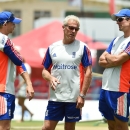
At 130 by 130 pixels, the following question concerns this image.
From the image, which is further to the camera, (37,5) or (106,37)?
(37,5)

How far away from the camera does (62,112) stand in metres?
10.6

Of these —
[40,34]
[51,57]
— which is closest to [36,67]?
[40,34]

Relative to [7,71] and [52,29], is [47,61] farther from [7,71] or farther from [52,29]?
[52,29]

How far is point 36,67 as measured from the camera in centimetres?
2886

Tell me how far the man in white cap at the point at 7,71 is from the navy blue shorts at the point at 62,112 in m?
0.86

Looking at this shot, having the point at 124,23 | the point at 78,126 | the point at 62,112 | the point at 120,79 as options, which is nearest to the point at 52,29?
the point at 78,126

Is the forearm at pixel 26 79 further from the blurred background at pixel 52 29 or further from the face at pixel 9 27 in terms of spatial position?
the blurred background at pixel 52 29

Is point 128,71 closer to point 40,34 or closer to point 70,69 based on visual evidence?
point 70,69

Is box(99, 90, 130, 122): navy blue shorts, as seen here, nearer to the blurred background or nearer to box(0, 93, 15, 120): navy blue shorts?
box(0, 93, 15, 120): navy blue shorts

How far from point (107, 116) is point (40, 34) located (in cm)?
2011

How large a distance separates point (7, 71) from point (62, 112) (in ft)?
4.17

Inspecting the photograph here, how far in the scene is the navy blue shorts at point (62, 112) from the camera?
34.5 ft

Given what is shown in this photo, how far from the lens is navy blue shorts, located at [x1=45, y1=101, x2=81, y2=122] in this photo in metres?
10.5

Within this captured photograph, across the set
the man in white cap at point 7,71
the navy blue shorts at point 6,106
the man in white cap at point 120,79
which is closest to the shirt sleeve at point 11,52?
the man in white cap at point 7,71
